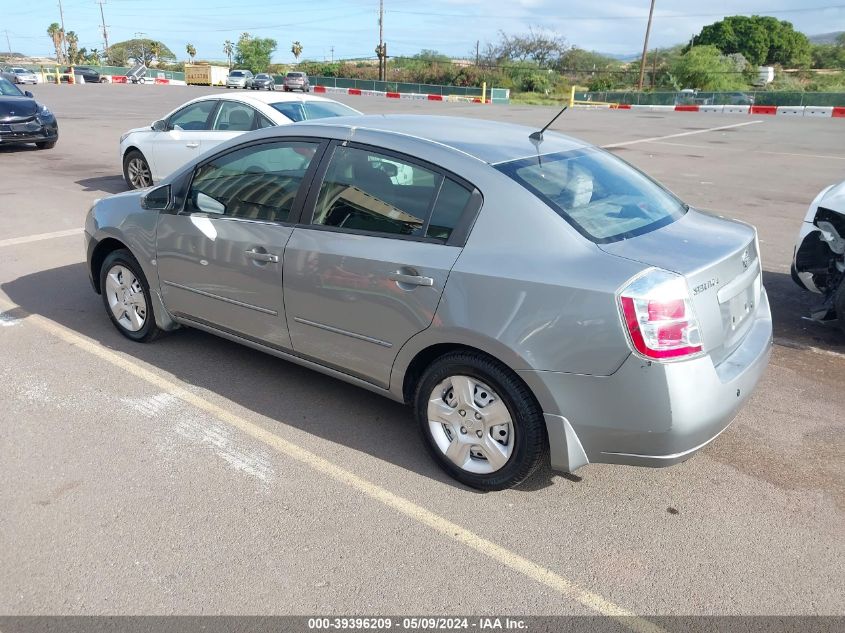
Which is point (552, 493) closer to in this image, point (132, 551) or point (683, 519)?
point (683, 519)

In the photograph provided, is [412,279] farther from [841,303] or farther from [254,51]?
[254,51]

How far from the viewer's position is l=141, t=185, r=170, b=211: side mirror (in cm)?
470

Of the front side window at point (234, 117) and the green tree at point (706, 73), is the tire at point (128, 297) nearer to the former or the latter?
the front side window at point (234, 117)

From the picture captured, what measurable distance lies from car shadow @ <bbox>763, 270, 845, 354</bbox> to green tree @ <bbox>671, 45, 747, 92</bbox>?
6172cm

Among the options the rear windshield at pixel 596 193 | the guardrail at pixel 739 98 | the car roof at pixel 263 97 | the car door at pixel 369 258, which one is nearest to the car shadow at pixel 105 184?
the car roof at pixel 263 97

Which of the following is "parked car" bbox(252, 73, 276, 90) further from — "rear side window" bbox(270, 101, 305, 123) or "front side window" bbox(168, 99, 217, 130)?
"rear side window" bbox(270, 101, 305, 123)

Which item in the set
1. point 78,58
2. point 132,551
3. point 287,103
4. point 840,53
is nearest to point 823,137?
point 287,103

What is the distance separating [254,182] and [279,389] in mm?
1308

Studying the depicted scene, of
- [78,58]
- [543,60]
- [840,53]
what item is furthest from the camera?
[78,58]

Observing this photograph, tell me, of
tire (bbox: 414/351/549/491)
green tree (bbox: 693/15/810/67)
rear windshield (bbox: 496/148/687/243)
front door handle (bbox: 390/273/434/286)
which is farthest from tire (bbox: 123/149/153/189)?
green tree (bbox: 693/15/810/67)

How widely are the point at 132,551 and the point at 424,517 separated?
1277mm

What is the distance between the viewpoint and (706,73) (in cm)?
6353

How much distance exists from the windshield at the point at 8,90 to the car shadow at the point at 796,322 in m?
15.7

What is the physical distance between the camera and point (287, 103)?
9273mm
